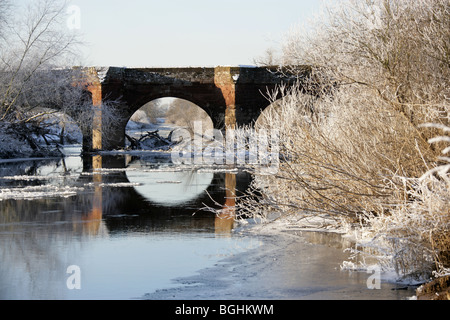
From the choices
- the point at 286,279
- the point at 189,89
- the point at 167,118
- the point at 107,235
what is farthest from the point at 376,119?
the point at 167,118

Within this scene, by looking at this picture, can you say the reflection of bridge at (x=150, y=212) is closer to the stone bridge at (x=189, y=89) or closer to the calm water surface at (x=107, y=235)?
the calm water surface at (x=107, y=235)

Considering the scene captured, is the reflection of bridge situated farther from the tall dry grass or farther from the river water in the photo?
the tall dry grass

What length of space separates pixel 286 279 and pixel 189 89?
26.0 meters

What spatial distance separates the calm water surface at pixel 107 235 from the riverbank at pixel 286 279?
0.74 feet

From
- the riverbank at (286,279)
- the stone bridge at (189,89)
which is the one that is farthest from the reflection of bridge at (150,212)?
the stone bridge at (189,89)

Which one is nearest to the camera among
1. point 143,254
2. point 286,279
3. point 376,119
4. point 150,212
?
point 286,279

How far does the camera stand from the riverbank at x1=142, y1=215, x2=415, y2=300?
5.66 meters

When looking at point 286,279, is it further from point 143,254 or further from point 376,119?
point 376,119

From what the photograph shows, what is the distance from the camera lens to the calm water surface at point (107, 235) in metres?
6.12

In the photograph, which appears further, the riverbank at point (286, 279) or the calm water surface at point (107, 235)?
the calm water surface at point (107, 235)

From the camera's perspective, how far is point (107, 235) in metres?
8.62

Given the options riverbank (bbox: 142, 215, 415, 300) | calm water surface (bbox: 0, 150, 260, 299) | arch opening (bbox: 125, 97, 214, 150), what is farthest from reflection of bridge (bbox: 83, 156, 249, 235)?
arch opening (bbox: 125, 97, 214, 150)

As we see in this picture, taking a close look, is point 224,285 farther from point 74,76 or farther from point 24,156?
point 74,76

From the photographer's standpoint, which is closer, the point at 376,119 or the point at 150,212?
the point at 376,119
